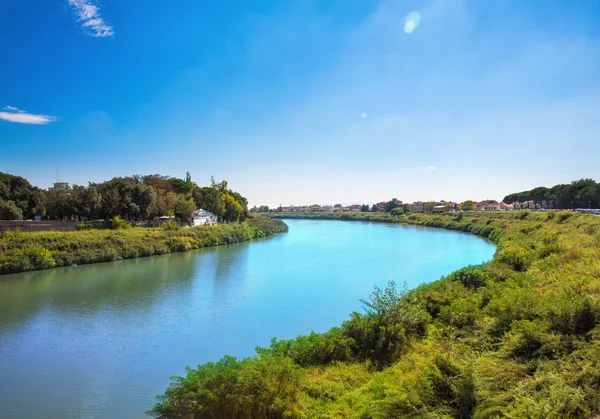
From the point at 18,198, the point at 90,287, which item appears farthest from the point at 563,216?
the point at 18,198

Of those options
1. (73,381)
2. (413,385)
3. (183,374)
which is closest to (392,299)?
(413,385)

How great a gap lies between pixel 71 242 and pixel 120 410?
23458 millimetres

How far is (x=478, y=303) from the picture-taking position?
10.3 metres

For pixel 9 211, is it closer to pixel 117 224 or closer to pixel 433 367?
pixel 117 224

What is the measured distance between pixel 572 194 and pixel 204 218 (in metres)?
58.1

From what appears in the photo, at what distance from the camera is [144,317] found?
1439cm

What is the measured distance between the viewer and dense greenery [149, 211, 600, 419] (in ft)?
15.5

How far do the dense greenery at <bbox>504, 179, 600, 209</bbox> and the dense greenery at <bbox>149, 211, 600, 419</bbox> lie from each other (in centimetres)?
5444

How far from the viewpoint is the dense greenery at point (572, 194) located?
5292cm

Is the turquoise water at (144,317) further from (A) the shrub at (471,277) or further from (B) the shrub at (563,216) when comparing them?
(B) the shrub at (563,216)

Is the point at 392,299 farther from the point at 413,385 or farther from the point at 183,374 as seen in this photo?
the point at 183,374

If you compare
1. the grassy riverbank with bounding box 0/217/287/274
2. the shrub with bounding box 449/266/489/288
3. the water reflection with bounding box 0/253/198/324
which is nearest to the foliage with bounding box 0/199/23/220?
the grassy riverbank with bounding box 0/217/287/274

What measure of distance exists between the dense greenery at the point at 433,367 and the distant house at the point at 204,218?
129ft

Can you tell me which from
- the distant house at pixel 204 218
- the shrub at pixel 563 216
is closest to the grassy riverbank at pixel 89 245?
the distant house at pixel 204 218
